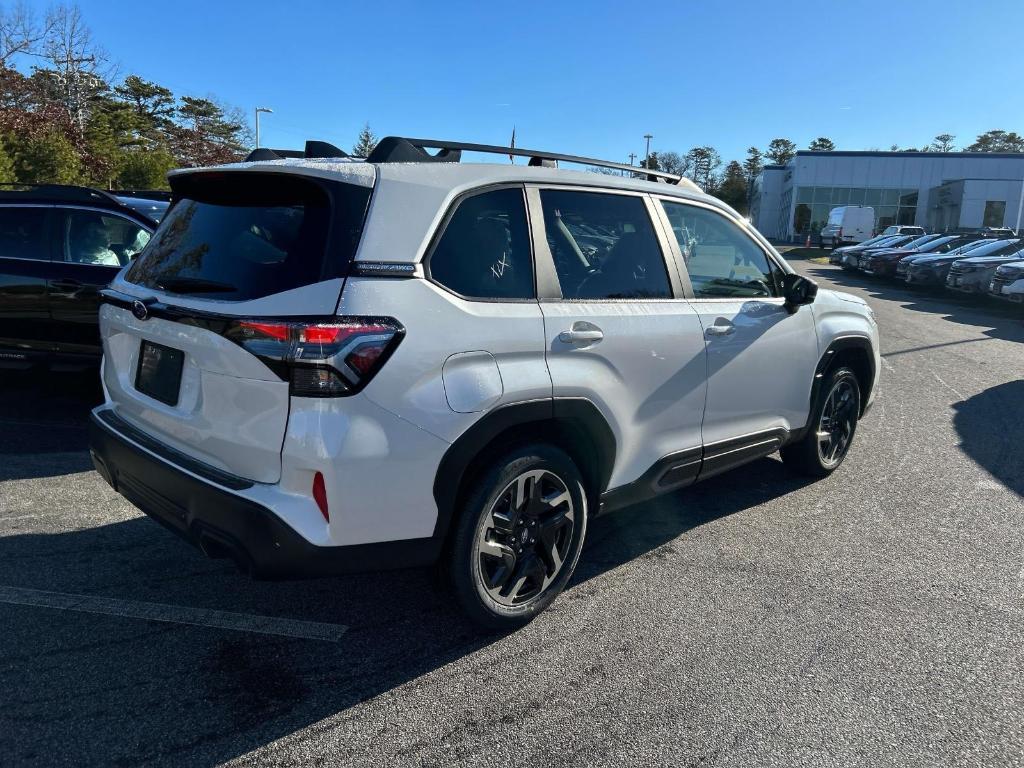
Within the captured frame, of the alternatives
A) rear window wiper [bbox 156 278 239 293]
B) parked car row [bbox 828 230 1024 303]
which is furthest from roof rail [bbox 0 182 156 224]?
parked car row [bbox 828 230 1024 303]

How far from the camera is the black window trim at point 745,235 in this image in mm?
3744

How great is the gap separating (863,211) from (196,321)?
49.0m

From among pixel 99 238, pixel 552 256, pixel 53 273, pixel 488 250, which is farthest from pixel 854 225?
pixel 488 250

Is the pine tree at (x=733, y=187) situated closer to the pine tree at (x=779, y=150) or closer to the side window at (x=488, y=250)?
the pine tree at (x=779, y=150)

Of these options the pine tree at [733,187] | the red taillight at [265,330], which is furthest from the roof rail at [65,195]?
the pine tree at [733,187]

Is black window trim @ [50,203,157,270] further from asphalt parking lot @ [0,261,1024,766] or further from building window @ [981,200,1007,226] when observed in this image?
building window @ [981,200,1007,226]

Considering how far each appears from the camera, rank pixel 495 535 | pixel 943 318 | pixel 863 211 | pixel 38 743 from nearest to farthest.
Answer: pixel 38 743 < pixel 495 535 < pixel 943 318 < pixel 863 211

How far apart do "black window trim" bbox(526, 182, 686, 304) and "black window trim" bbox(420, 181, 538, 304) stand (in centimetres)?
3

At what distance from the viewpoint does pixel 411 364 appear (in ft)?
8.23

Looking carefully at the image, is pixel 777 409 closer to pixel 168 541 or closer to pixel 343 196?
pixel 343 196

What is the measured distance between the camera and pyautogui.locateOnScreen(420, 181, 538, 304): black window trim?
2.65 metres

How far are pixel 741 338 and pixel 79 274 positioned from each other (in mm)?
4898

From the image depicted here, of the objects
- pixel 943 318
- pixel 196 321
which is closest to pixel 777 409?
pixel 196 321

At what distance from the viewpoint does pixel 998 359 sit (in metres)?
10.1
